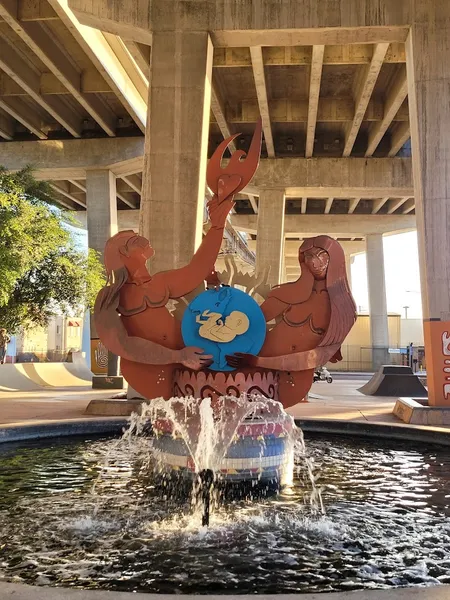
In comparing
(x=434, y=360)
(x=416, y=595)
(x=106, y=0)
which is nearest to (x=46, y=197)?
(x=106, y=0)

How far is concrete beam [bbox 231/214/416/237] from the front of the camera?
39938 mm

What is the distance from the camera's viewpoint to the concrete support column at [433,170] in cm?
1336

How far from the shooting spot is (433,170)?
13734 millimetres

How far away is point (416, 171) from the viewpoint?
1431cm

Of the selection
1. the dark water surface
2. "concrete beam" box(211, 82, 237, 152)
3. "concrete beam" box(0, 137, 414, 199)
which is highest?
"concrete beam" box(211, 82, 237, 152)

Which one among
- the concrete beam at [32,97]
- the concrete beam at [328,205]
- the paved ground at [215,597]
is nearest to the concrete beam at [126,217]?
the concrete beam at [328,205]

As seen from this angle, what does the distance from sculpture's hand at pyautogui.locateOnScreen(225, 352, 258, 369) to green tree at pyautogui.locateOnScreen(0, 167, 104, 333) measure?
499 inches

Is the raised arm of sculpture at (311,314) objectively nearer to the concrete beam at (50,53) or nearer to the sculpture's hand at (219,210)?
the sculpture's hand at (219,210)

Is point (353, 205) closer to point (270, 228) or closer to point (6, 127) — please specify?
point (270, 228)

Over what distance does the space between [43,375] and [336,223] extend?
Answer: 2322 centimetres

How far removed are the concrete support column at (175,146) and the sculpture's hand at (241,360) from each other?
7526 millimetres

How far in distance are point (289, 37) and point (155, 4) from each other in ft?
11.1

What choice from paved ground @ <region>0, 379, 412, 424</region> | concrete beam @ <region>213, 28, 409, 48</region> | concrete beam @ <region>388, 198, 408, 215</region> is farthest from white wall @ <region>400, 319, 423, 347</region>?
concrete beam @ <region>213, 28, 409, 48</region>

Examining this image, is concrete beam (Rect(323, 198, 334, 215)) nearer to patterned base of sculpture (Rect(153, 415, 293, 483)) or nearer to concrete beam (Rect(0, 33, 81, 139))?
concrete beam (Rect(0, 33, 81, 139))
